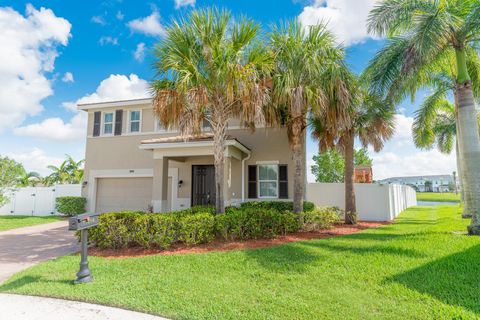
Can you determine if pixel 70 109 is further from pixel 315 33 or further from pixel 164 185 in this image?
pixel 315 33

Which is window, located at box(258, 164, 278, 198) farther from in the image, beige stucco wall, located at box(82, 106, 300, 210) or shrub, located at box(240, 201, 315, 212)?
shrub, located at box(240, 201, 315, 212)

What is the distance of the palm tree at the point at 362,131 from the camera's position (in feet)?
41.2

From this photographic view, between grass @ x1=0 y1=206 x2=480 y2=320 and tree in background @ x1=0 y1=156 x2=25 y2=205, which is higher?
tree in background @ x1=0 y1=156 x2=25 y2=205

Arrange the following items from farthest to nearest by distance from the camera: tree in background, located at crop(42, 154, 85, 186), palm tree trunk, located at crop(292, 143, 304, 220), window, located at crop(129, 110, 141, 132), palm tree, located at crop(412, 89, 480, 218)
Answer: tree in background, located at crop(42, 154, 85, 186), window, located at crop(129, 110, 141, 132), palm tree, located at crop(412, 89, 480, 218), palm tree trunk, located at crop(292, 143, 304, 220)

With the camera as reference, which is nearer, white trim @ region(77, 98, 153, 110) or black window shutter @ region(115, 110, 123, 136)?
white trim @ region(77, 98, 153, 110)

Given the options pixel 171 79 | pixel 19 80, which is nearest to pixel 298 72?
pixel 171 79

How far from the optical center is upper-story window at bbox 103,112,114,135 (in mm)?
17719

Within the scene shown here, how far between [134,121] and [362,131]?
13.9 metres

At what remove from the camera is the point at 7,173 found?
15945 mm

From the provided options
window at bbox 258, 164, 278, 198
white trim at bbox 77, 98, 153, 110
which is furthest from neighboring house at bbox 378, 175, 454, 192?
white trim at bbox 77, 98, 153, 110

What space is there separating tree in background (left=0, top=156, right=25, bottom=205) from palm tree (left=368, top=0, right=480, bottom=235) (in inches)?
813

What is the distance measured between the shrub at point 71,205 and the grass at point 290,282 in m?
11.2

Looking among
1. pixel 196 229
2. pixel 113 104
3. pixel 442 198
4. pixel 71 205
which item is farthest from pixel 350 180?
pixel 442 198

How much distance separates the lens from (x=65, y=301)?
481 cm
